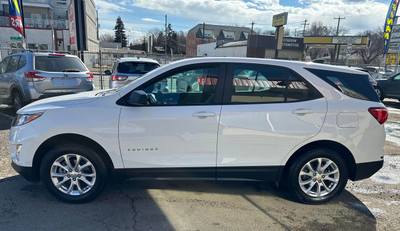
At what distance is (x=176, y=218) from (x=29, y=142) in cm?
193

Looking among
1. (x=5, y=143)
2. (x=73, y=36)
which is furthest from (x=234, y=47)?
(x=5, y=143)

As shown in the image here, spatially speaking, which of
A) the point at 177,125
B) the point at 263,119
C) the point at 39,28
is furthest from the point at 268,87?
the point at 39,28

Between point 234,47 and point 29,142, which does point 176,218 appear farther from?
point 234,47

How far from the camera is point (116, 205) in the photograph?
3234 millimetres

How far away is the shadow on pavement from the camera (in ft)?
9.49

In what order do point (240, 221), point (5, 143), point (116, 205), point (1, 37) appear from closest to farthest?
point (240, 221) → point (116, 205) → point (5, 143) → point (1, 37)

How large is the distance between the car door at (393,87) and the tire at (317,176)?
37.0 feet

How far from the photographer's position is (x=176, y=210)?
3.17 metres

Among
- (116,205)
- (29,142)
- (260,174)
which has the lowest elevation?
(116,205)

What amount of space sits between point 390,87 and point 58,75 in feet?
44.6

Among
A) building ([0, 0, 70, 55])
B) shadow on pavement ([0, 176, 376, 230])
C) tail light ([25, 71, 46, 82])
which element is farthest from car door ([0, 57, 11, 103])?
building ([0, 0, 70, 55])

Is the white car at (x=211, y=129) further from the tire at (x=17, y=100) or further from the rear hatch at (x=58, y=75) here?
the tire at (x=17, y=100)

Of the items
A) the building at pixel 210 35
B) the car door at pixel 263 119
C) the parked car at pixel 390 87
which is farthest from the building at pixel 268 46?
the car door at pixel 263 119

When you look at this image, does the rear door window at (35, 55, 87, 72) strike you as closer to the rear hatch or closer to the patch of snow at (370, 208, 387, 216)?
the rear hatch
